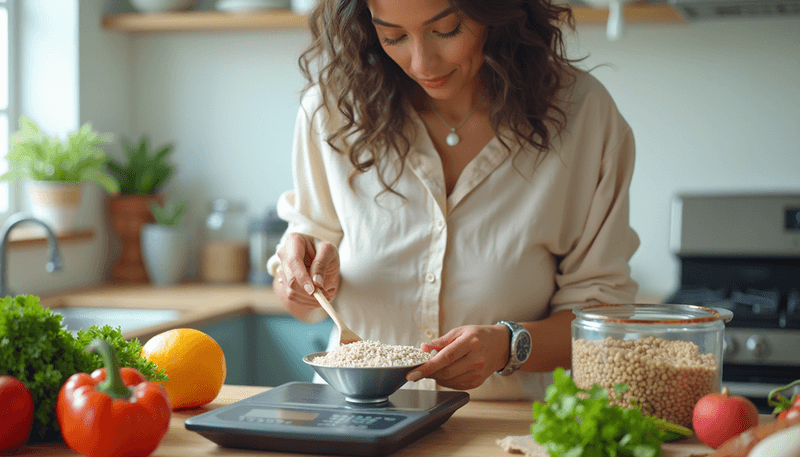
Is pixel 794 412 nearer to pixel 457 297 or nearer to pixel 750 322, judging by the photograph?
pixel 457 297

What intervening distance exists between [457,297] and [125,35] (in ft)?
7.26

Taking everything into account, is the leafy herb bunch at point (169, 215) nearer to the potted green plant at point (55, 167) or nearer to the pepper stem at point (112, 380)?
the potted green plant at point (55, 167)

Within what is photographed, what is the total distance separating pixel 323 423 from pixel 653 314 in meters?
0.43

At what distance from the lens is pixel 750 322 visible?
214 cm

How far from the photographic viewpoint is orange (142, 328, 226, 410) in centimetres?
107

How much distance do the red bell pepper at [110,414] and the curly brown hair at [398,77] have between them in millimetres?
676

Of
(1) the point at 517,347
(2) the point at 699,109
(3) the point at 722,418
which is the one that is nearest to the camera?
(3) the point at 722,418

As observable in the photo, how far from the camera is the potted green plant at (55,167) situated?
255 centimetres

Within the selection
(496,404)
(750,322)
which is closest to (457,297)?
(496,404)

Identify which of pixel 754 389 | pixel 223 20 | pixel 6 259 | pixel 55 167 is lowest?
pixel 754 389

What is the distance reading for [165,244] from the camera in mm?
2836

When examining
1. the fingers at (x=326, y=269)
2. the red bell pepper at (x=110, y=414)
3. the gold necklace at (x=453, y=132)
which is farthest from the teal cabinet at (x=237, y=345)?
the red bell pepper at (x=110, y=414)

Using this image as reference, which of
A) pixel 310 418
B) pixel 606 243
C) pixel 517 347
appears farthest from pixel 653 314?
pixel 310 418

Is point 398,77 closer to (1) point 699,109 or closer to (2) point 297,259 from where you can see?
(2) point 297,259
